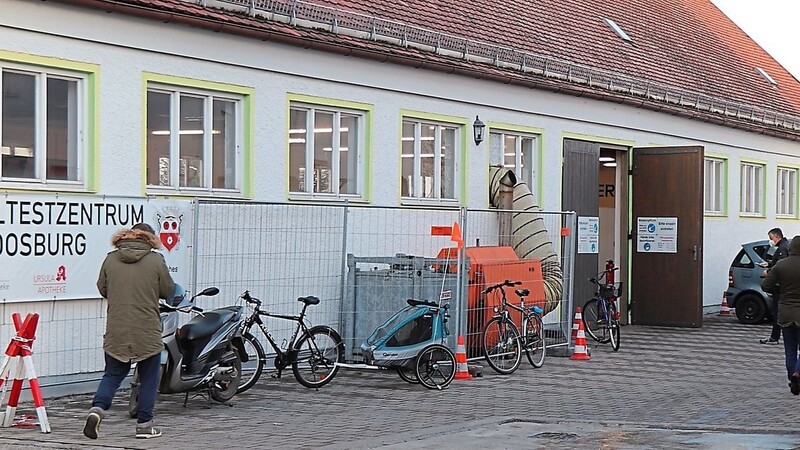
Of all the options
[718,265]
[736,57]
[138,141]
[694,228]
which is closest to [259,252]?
[138,141]

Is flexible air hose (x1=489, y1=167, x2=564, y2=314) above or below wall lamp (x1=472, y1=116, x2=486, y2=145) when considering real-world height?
below

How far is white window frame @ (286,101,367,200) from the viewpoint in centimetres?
1675

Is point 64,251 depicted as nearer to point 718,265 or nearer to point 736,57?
point 718,265

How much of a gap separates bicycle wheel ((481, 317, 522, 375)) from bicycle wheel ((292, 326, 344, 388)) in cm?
234

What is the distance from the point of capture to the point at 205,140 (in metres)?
15.4

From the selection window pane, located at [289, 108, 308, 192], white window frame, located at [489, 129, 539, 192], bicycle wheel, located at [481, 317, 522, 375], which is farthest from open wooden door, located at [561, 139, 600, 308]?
window pane, located at [289, 108, 308, 192]

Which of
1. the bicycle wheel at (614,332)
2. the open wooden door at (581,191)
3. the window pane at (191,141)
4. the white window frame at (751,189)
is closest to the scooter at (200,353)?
the window pane at (191,141)

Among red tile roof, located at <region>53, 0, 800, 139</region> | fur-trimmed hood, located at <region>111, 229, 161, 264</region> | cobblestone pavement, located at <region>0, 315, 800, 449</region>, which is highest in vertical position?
red tile roof, located at <region>53, 0, 800, 139</region>

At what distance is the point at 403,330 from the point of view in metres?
14.5

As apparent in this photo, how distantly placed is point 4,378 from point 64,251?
212 centimetres

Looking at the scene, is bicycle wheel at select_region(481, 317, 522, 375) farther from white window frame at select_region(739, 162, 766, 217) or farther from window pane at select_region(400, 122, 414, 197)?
white window frame at select_region(739, 162, 766, 217)

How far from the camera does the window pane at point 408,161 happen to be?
18.8m

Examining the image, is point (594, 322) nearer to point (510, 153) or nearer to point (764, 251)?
point (510, 153)

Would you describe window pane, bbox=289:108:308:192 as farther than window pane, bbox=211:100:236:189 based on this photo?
Yes
